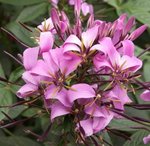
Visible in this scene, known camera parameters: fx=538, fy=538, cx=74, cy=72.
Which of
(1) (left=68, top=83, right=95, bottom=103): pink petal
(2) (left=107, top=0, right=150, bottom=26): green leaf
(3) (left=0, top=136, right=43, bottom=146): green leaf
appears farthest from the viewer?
(2) (left=107, top=0, right=150, bottom=26): green leaf

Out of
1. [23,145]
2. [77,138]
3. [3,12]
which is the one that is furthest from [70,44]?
[3,12]

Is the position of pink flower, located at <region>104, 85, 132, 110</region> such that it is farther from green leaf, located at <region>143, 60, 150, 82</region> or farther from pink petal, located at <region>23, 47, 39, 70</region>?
green leaf, located at <region>143, 60, 150, 82</region>

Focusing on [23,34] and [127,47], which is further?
[23,34]

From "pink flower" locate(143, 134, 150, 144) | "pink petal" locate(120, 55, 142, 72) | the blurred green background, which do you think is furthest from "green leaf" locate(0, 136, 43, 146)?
"pink petal" locate(120, 55, 142, 72)

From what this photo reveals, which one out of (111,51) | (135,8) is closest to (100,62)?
(111,51)

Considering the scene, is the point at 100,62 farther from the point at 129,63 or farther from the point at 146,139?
the point at 146,139

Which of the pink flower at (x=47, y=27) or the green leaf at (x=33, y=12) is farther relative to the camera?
the green leaf at (x=33, y=12)

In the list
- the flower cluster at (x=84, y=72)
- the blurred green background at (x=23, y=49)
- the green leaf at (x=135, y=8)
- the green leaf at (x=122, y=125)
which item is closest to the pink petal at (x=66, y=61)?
the flower cluster at (x=84, y=72)

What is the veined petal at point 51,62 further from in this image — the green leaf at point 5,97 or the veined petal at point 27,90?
the green leaf at point 5,97
